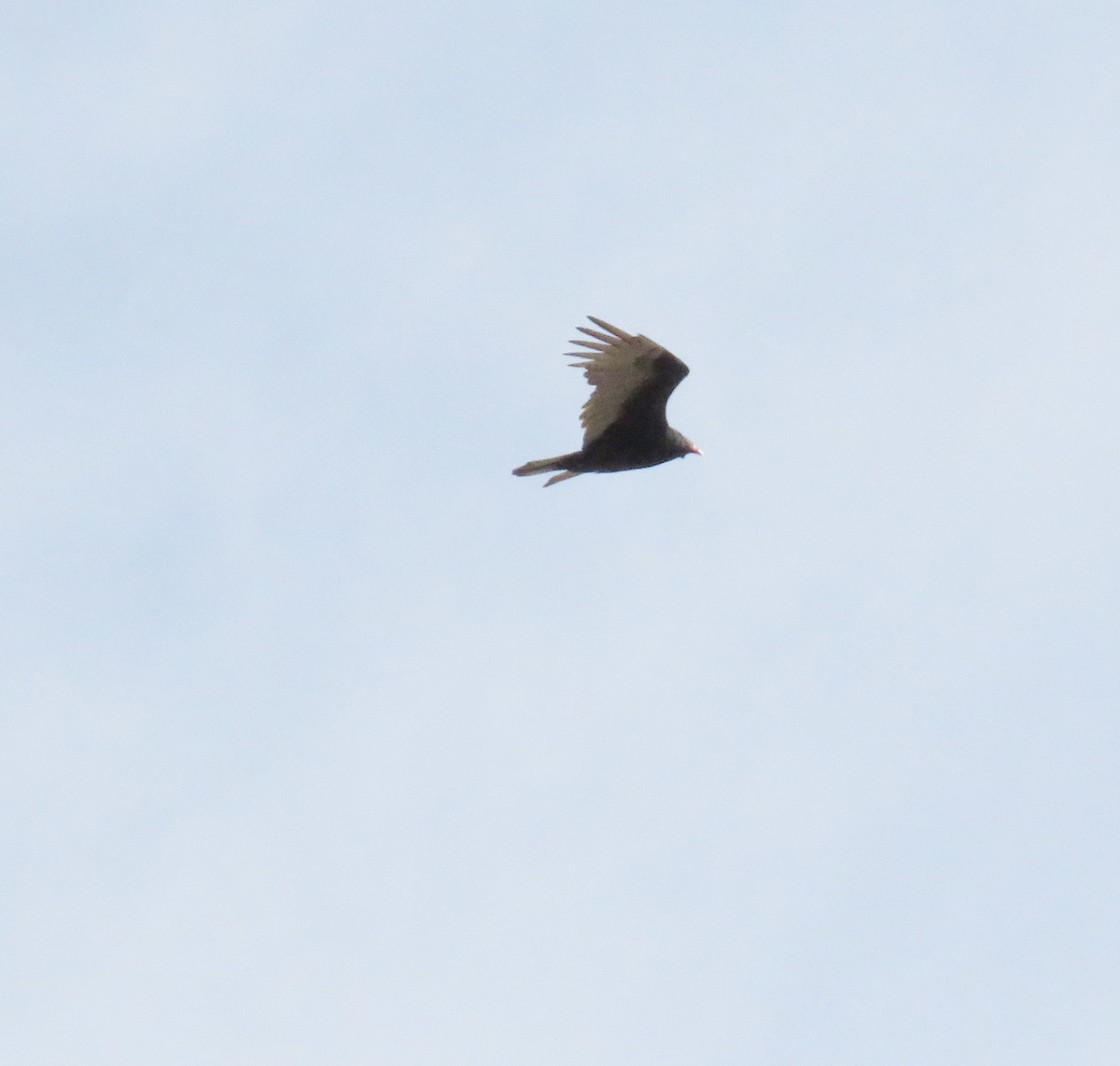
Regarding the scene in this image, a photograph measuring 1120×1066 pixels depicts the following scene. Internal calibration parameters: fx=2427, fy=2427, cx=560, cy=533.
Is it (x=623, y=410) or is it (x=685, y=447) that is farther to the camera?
(x=685, y=447)

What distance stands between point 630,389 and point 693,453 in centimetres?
177

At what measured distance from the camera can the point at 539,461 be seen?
26.8m

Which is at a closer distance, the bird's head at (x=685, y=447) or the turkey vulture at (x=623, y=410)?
the turkey vulture at (x=623, y=410)

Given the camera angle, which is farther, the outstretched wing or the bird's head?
the bird's head

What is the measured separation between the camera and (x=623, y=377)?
26.0 m

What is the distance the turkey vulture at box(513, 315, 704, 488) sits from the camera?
25.7 m

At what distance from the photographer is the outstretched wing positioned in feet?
83.8

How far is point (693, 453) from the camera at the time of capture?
27641 mm

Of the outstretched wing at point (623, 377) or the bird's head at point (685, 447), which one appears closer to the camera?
the outstretched wing at point (623, 377)

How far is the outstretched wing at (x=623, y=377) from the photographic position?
25547mm

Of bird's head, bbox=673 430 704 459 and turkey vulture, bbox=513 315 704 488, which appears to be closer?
turkey vulture, bbox=513 315 704 488

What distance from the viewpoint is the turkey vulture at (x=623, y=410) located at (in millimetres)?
25656

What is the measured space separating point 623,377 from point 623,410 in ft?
1.57

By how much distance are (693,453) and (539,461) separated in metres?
1.95
